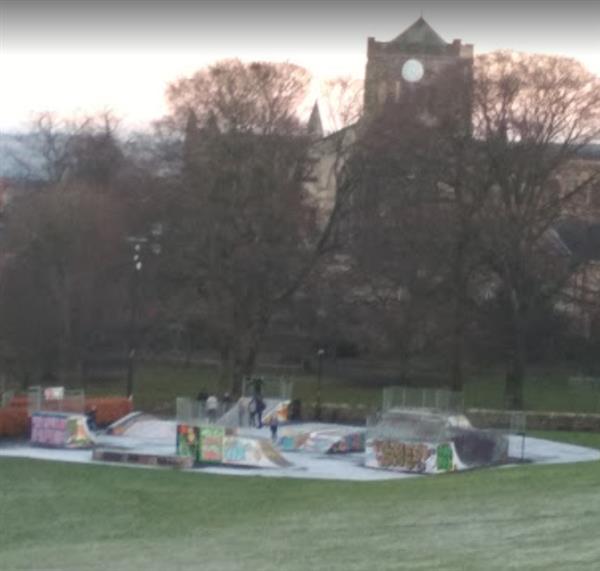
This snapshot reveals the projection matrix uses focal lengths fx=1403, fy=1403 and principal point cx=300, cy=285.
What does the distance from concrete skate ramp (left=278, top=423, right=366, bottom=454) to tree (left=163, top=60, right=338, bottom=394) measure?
56.2 ft

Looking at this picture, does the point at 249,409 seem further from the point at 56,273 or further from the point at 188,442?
the point at 56,273

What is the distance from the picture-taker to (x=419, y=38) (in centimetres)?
8850

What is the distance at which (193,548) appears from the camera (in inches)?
825

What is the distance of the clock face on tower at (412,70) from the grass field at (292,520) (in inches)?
1591

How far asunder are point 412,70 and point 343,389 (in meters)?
21.0

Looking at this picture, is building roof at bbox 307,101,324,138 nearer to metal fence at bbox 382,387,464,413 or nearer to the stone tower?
the stone tower

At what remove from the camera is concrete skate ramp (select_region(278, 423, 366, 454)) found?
41.2 metres

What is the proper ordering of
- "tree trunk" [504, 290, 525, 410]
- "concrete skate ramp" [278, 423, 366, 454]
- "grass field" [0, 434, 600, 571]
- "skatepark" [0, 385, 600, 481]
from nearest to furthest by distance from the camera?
1. "grass field" [0, 434, 600, 571]
2. "skatepark" [0, 385, 600, 481]
3. "concrete skate ramp" [278, 423, 366, 454]
4. "tree trunk" [504, 290, 525, 410]

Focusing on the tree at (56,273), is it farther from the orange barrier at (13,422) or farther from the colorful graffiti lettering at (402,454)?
the colorful graffiti lettering at (402,454)

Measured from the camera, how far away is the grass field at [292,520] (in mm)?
18016

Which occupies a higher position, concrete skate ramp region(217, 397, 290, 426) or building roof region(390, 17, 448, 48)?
building roof region(390, 17, 448, 48)

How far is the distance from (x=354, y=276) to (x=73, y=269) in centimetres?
1255

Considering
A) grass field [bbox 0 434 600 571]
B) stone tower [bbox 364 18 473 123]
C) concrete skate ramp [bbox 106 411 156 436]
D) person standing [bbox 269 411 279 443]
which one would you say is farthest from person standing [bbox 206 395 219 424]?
stone tower [bbox 364 18 473 123]

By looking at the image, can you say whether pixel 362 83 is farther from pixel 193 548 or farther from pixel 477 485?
pixel 193 548
